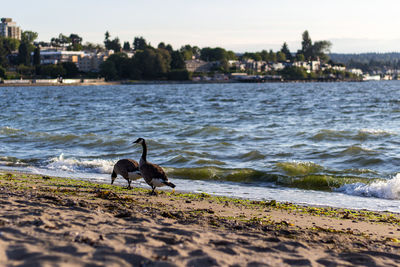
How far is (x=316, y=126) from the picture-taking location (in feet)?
97.1

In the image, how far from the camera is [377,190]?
12391mm

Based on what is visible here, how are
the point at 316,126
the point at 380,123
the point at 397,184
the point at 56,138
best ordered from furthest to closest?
1. the point at 380,123
2. the point at 316,126
3. the point at 56,138
4. the point at 397,184

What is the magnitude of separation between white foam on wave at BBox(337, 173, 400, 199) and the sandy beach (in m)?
2.45

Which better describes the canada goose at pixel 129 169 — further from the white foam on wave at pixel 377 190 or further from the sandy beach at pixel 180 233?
the white foam on wave at pixel 377 190

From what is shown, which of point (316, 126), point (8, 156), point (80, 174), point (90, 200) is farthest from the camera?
point (316, 126)

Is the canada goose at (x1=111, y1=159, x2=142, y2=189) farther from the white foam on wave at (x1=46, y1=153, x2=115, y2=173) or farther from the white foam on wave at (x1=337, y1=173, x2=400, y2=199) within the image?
the white foam on wave at (x1=337, y1=173, x2=400, y2=199)

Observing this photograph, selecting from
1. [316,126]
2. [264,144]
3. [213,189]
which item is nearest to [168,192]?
[213,189]

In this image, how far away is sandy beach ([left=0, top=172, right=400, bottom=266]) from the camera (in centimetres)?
562

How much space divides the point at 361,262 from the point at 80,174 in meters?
9.94

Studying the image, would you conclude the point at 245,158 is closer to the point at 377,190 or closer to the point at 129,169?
the point at 377,190

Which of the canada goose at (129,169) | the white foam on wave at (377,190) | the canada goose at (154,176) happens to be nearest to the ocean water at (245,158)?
the white foam on wave at (377,190)

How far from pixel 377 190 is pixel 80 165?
27.4 feet

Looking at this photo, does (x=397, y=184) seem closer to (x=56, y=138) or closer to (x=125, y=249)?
(x=125, y=249)

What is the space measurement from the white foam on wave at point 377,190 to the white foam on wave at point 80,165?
651cm
